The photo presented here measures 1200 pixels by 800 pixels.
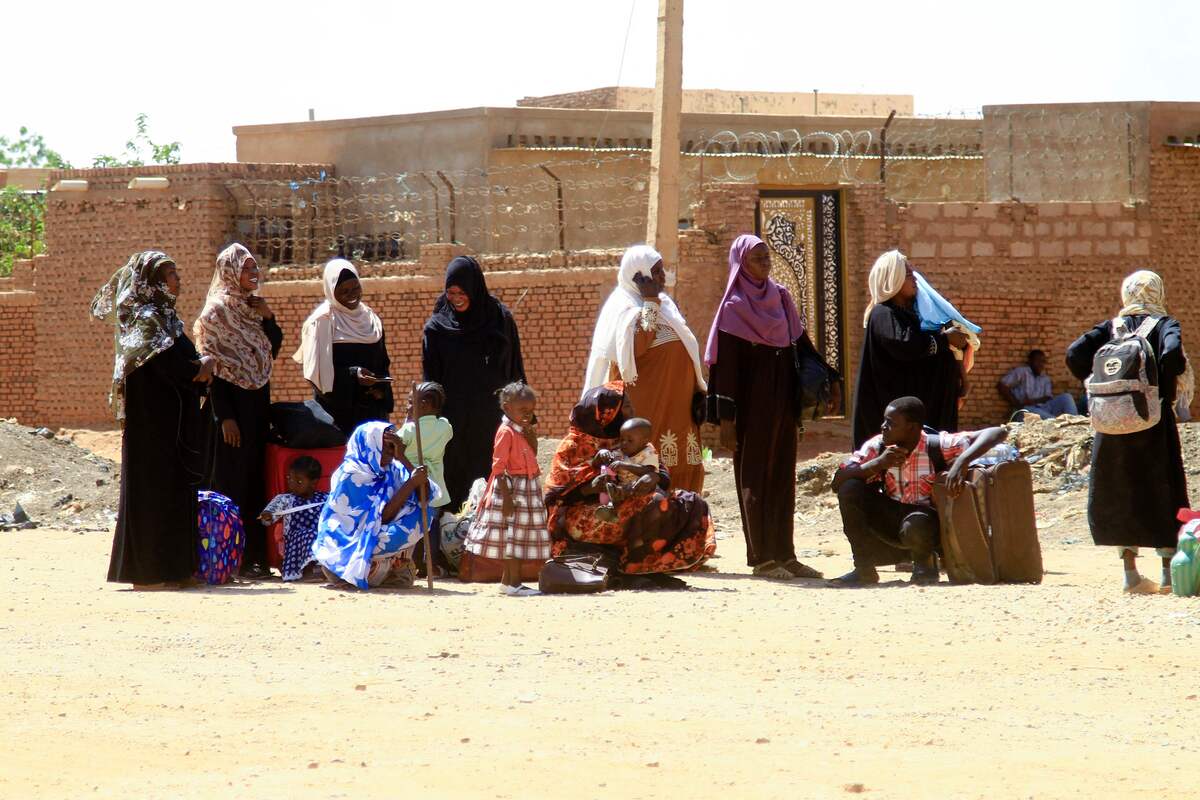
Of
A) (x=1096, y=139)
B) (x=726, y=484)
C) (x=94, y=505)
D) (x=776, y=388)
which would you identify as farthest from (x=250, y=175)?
(x=776, y=388)

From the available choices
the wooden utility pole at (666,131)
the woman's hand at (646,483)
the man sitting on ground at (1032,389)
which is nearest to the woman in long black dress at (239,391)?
the woman's hand at (646,483)

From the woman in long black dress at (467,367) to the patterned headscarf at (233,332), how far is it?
97cm

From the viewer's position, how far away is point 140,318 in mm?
7816

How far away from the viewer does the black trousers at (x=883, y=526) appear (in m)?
7.51

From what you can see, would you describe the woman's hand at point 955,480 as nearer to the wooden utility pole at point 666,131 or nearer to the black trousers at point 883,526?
the black trousers at point 883,526

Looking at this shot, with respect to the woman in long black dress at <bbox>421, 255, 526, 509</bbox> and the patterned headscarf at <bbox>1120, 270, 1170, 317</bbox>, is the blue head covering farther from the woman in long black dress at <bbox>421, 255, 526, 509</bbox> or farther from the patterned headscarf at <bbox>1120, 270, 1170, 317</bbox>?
the woman in long black dress at <bbox>421, 255, 526, 509</bbox>

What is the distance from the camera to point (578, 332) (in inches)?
648

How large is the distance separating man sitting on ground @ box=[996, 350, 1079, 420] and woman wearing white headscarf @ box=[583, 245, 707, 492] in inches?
331

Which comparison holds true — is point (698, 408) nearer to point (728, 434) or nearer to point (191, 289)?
point (728, 434)

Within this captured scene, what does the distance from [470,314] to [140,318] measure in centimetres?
202

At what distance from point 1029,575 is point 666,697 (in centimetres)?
289

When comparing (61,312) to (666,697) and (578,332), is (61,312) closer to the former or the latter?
(578,332)

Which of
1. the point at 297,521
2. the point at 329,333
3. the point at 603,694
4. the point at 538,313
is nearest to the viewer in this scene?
the point at 603,694

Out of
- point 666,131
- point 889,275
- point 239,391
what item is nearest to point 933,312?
point 889,275
